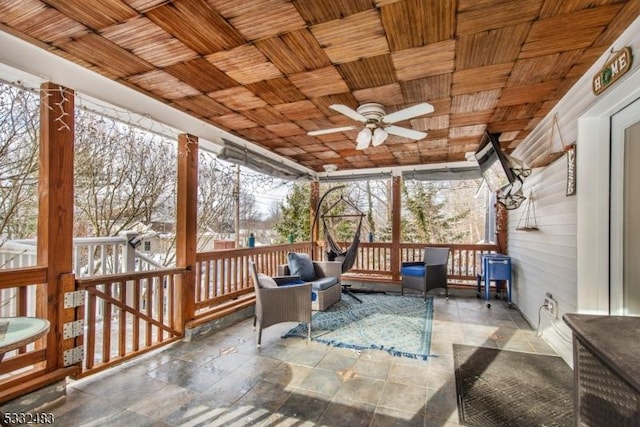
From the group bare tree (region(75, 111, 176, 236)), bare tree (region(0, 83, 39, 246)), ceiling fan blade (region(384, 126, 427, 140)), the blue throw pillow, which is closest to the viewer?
bare tree (region(0, 83, 39, 246))

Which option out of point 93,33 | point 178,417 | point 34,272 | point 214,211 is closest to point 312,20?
point 93,33

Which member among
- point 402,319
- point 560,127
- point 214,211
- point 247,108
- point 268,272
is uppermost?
point 247,108

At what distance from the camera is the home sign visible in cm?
187

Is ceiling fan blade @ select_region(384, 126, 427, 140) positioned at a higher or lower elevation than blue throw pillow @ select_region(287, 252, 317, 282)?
higher

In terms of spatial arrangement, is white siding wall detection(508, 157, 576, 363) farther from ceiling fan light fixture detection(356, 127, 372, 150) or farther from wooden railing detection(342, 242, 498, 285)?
ceiling fan light fixture detection(356, 127, 372, 150)

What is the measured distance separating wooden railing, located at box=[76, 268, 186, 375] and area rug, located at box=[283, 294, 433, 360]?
130 centimetres

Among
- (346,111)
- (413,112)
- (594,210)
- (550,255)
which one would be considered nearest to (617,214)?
(594,210)

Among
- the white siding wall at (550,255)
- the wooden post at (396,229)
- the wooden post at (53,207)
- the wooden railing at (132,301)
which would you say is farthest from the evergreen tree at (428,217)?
the wooden post at (53,207)

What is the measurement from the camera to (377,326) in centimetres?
374

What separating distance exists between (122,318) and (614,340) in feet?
10.6

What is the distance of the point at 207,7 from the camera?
1.71m

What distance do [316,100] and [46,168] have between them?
2207 mm

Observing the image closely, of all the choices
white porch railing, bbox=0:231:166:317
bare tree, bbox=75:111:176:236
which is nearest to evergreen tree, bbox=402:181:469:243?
bare tree, bbox=75:111:176:236

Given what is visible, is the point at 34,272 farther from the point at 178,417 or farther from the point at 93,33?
the point at 93,33
